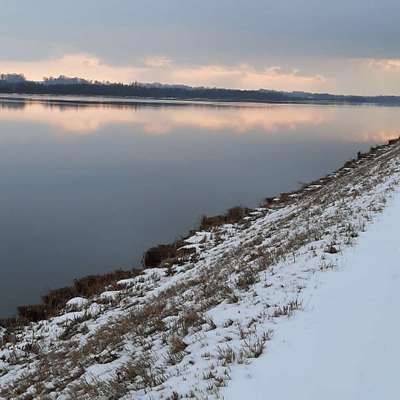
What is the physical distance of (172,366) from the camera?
5.73m

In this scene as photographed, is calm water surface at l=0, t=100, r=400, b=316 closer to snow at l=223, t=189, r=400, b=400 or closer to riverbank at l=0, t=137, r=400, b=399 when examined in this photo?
riverbank at l=0, t=137, r=400, b=399

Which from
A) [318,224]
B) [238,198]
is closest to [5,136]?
[238,198]

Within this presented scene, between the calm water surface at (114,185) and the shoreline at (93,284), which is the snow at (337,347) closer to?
the shoreline at (93,284)

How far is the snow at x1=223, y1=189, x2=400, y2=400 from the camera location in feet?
14.3

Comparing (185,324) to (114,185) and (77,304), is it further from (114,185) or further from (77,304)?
(114,185)

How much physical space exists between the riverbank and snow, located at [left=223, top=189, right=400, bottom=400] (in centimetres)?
21

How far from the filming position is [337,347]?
5051 mm

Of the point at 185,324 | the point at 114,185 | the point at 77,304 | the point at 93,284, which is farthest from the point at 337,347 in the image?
the point at 114,185

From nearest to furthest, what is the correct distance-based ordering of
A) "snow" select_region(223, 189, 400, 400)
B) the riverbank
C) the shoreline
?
"snow" select_region(223, 189, 400, 400) → the riverbank → the shoreline

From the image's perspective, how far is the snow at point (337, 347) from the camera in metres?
4.37

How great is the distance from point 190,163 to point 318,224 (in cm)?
2977

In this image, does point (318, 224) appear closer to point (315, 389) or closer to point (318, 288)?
point (318, 288)

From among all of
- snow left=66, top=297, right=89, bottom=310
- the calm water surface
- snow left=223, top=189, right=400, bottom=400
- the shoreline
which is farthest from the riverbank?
the calm water surface

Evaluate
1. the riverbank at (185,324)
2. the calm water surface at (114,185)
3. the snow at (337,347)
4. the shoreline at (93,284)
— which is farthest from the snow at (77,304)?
the snow at (337,347)
